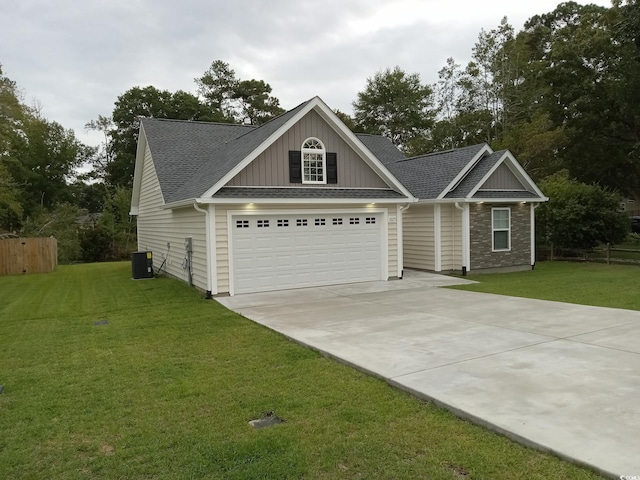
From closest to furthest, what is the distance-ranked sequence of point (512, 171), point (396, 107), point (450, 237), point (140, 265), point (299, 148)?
1. point (299, 148)
2. point (140, 265)
3. point (450, 237)
4. point (512, 171)
5. point (396, 107)

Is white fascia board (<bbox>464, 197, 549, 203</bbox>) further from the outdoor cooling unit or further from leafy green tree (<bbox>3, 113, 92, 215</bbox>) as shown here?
leafy green tree (<bbox>3, 113, 92, 215</bbox>)

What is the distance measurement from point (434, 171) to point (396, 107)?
25.2m

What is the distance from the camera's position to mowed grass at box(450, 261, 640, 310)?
10.2 m

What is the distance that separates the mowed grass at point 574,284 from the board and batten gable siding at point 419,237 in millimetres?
1593

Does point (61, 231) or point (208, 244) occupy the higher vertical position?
point (61, 231)

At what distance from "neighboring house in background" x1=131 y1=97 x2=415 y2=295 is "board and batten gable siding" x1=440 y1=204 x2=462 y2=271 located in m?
2.27

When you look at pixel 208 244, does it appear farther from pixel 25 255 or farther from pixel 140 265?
pixel 25 255

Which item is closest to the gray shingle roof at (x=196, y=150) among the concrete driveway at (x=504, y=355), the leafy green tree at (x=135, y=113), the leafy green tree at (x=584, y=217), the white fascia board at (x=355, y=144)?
the white fascia board at (x=355, y=144)

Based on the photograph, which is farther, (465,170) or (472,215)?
(465,170)

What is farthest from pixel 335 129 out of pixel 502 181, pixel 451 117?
pixel 451 117

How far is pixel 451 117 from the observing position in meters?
36.6

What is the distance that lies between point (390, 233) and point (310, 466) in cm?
1082

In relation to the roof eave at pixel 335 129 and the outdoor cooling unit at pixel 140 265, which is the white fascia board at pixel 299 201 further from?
the outdoor cooling unit at pixel 140 265

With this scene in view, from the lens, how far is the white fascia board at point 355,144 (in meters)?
12.5
